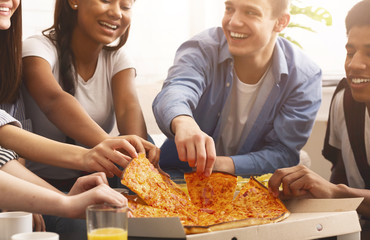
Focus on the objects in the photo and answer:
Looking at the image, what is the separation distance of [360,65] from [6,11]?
4.20 feet

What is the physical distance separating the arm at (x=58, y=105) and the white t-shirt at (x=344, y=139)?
0.90m

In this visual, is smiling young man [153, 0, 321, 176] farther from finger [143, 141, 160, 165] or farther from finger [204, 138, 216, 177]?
finger [204, 138, 216, 177]

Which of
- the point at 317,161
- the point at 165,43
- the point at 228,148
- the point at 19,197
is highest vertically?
the point at 165,43

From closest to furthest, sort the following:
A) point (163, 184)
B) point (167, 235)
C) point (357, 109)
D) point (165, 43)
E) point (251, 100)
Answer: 1. point (167, 235)
2. point (163, 184)
3. point (357, 109)
4. point (251, 100)
5. point (165, 43)

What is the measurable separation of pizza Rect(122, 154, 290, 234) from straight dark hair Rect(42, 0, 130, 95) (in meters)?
0.79

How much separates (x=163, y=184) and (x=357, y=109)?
0.93 metres

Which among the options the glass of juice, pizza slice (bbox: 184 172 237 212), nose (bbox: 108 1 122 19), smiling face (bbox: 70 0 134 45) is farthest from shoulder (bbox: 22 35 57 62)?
the glass of juice

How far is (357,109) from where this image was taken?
1.88 meters

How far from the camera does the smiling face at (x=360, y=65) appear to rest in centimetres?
184

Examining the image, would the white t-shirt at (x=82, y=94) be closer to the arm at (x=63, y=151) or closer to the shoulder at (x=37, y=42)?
the shoulder at (x=37, y=42)

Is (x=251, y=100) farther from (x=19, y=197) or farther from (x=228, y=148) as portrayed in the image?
(x=19, y=197)

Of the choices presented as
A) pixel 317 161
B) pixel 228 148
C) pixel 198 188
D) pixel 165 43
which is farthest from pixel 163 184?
pixel 317 161

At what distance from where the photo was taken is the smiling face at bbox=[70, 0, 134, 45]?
201 centimetres

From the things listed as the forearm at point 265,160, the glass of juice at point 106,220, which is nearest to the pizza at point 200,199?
the glass of juice at point 106,220
